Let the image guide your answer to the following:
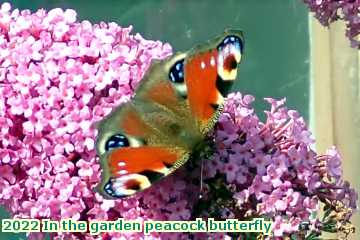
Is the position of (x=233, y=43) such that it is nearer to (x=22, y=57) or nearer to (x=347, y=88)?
(x=22, y=57)

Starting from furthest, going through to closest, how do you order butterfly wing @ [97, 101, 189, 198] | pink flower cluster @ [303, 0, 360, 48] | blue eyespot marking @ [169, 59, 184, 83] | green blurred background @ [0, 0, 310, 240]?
green blurred background @ [0, 0, 310, 240] < pink flower cluster @ [303, 0, 360, 48] < blue eyespot marking @ [169, 59, 184, 83] < butterfly wing @ [97, 101, 189, 198]

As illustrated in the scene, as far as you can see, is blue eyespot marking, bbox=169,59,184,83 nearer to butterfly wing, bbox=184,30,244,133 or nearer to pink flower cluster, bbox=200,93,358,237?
butterfly wing, bbox=184,30,244,133

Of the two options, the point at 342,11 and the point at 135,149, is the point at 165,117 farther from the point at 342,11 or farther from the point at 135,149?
the point at 342,11

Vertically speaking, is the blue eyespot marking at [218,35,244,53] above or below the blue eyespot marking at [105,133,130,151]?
above

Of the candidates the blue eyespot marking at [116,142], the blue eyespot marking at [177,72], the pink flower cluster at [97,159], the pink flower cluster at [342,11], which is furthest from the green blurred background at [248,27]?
the blue eyespot marking at [116,142]

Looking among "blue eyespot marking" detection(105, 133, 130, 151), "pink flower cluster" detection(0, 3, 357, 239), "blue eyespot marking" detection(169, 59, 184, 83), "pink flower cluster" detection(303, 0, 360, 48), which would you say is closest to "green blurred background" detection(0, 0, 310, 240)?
"pink flower cluster" detection(303, 0, 360, 48)

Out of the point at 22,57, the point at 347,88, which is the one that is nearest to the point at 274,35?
the point at 347,88
